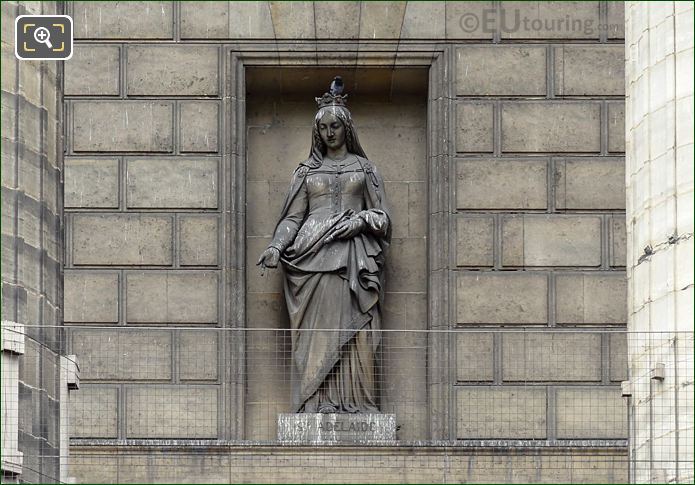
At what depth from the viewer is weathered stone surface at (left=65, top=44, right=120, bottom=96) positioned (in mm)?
27062

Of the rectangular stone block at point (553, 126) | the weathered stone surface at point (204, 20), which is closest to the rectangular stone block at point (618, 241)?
the rectangular stone block at point (553, 126)

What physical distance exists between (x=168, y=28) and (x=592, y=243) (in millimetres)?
5328

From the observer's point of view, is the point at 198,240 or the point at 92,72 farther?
the point at 92,72

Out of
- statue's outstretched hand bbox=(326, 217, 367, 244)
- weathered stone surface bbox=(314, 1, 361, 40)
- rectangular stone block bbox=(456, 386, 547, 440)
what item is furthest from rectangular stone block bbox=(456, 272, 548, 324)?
weathered stone surface bbox=(314, 1, 361, 40)

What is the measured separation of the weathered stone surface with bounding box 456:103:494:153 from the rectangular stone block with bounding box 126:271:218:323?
315 cm

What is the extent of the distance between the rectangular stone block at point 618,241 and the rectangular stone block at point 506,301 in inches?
32.0

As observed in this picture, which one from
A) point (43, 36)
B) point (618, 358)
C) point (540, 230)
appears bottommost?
point (618, 358)

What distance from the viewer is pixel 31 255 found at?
2298 centimetres

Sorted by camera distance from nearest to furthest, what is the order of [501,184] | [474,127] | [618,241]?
[618,241]
[501,184]
[474,127]

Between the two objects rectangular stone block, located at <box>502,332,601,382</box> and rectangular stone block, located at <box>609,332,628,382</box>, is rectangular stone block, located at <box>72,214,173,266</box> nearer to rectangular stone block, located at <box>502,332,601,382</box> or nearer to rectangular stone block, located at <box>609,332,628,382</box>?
rectangular stone block, located at <box>502,332,601,382</box>

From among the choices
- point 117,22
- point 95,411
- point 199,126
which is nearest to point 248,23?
point 199,126

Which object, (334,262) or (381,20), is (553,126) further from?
(334,262)

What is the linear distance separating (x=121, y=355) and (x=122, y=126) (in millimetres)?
2610

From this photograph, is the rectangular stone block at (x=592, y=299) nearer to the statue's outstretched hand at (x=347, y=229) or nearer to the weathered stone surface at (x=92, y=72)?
the statue's outstretched hand at (x=347, y=229)
